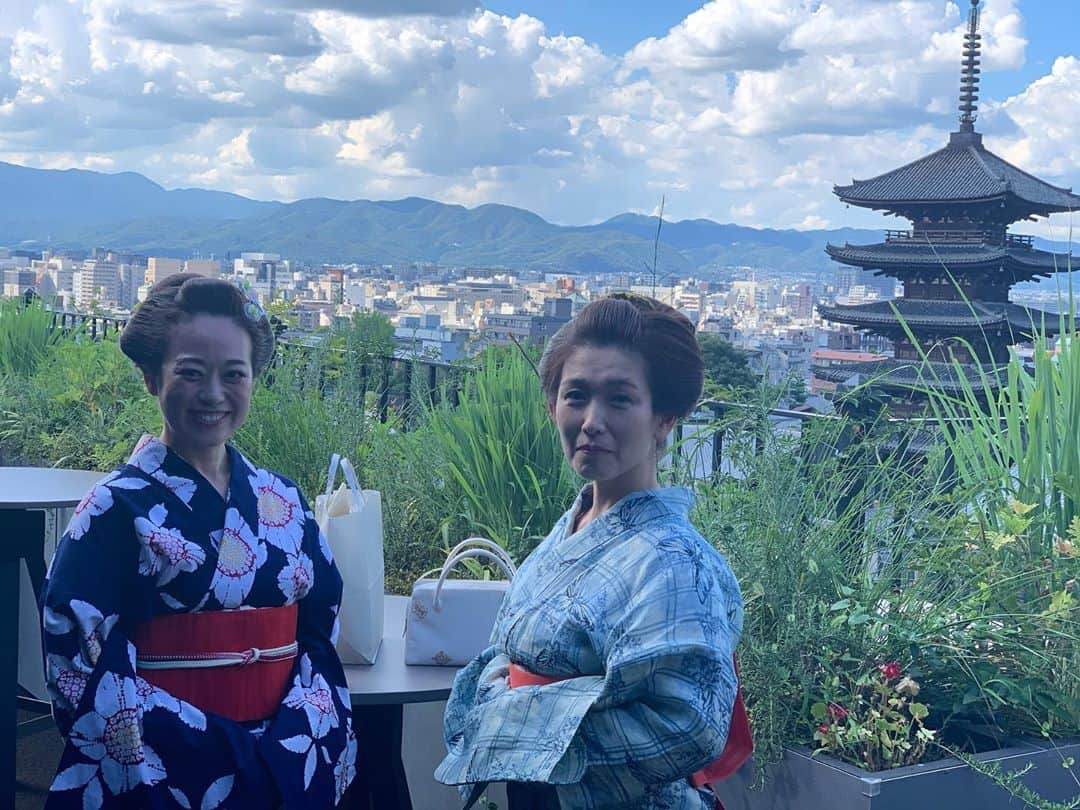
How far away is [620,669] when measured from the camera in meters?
1.36

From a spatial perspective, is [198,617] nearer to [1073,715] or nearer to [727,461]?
[727,461]

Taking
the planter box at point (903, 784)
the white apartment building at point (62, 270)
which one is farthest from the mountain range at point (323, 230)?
the planter box at point (903, 784)

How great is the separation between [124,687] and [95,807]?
0.61 ft

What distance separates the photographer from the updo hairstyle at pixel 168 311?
1.77 meters

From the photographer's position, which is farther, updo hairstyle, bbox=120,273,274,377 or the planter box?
the planter box

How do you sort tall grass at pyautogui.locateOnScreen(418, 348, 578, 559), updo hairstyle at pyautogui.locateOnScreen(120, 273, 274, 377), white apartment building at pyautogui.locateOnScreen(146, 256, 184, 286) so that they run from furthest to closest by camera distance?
tall grass at pyautogui.locateOnScreen(418, 348, 578, 559) → white apartment building at pyautogui.locateOnScreen(146, 256, 184, 286) → updo hairstyle at pyautogui.locateOnScreen(120, 273, 274, 377)

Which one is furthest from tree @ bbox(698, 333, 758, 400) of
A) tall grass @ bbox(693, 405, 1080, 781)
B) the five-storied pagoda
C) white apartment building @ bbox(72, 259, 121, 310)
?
the five-storied pagoda

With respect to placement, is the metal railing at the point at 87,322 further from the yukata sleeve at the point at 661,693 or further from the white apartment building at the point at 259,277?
the yukata sleeve at the point at 661,693

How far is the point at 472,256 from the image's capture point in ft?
133

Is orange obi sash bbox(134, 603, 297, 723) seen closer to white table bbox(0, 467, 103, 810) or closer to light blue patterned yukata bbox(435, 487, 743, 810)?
light blue patterned yukata bbox(435, 487, 743, 810)

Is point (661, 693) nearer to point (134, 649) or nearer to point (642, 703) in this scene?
point (642, 703)

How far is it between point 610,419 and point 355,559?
2.39 feet

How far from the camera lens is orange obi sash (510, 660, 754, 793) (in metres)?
1.50

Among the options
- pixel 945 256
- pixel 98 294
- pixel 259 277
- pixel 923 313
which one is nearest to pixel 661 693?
pixel 259 277
